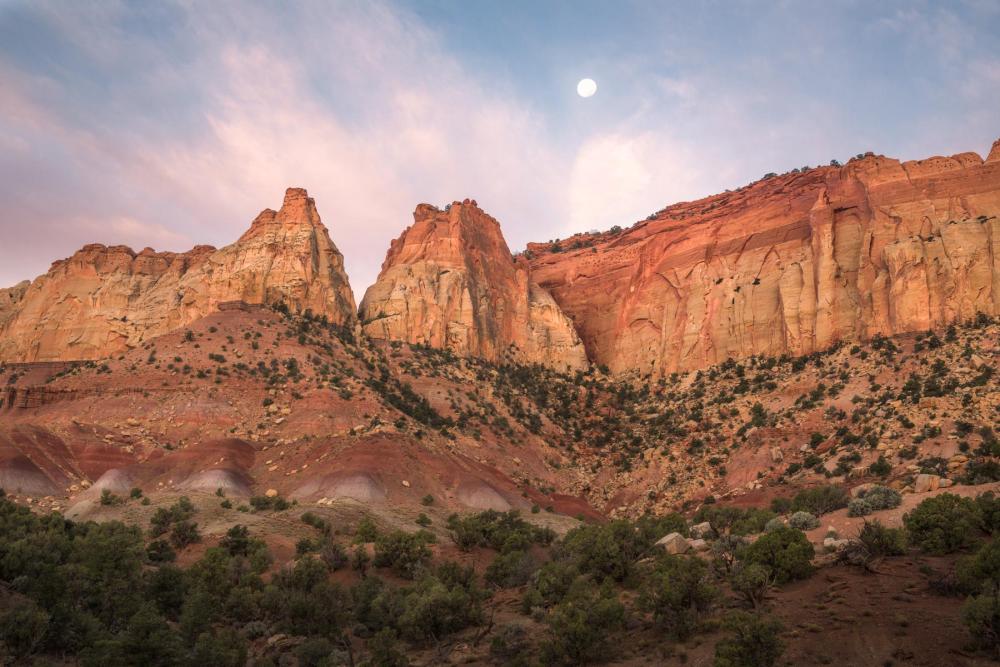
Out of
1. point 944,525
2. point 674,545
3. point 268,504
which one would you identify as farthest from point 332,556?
point 944,525

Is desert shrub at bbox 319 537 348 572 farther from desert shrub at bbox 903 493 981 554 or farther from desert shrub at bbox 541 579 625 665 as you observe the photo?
desert shrub at bbox 903 493 981 554

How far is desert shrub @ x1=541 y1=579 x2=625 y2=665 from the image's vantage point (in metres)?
17.7

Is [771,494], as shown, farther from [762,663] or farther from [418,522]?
[762,663]

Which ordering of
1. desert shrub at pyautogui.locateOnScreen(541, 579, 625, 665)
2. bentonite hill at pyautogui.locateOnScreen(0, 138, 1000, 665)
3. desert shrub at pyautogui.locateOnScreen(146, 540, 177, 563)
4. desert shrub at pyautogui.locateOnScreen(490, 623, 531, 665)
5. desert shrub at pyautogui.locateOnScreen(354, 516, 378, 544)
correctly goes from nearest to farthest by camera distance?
desert shrub at pyautogui.locateOnScreen(541, 579, 625, 665) < bentonite hill at pyautogui.locateOnScreen(0, 138, 1000, 665) < desert shrub at pyautogui.locateOnScreen(490, 623, 531, 665) < desert shrub at pyautogui.locateOnScreen(146, 540, 177, 563) < desert shrub at pyautogui.locateOnScreen(354, 516, 378, 544)

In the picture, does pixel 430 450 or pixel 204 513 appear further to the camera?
pixel 430 450

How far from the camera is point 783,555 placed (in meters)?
20.0

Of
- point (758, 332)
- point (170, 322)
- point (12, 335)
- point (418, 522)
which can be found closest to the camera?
point (418, 522)

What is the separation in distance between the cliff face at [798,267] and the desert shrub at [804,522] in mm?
30497

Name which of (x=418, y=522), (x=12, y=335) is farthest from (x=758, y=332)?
(x=12, y=335)

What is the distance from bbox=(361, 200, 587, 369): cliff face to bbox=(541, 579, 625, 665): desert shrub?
51.8 metres

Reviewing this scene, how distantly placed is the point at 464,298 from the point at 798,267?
106 ft

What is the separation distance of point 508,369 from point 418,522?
35.7 m

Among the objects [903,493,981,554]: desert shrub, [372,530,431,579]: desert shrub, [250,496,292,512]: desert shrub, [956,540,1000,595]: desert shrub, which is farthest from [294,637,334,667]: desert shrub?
[250,496,292,512]: desert shrub

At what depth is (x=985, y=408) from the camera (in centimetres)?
3778
